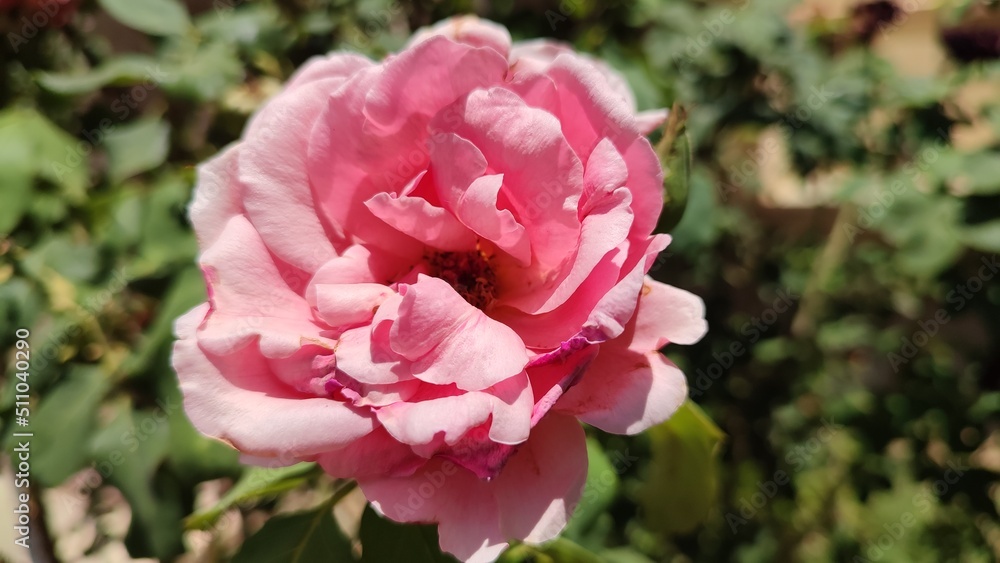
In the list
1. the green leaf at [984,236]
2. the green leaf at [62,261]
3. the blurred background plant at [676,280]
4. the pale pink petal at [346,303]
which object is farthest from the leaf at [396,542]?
the green leaf at [984,236]

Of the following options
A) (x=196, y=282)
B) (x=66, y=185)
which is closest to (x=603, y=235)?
(x=196, y=282)

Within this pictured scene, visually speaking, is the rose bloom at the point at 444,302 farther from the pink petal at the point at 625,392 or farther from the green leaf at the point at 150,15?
the green leaf at the point at 150,15

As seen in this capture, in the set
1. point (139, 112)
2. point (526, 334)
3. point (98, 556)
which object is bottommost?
point (98, 556)

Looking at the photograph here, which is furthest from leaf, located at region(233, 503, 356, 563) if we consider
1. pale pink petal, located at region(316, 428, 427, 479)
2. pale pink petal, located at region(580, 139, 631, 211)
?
pale pink petal, located at region(580, 139, 631, 211)

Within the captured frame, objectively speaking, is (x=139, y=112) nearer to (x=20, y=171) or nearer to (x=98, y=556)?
(x=20, y=171)

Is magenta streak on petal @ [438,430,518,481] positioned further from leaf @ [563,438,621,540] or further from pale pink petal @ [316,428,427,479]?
leaf @ [563,438,621,540]

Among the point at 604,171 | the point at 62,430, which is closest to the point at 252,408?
the point at 604,171
